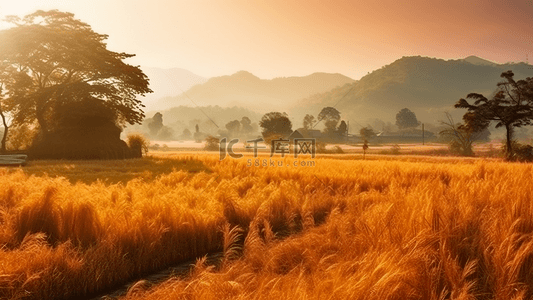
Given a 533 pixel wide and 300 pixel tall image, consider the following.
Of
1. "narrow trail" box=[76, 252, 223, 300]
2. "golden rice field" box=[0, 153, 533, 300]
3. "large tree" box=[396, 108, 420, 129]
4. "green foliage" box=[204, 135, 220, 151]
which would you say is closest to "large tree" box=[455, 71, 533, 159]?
"golden rice field" box=[0, 153, 533, 300]

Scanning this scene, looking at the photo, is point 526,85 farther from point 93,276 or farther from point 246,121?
point 246,121

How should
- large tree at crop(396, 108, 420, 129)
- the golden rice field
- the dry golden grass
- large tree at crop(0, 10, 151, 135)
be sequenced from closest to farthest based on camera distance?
the dry golden grass < the golden rice field < large tree at crop(0, 10, 151, 135) < large tree at crop(396, 108, 420, 129)

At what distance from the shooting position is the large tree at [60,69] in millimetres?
24753

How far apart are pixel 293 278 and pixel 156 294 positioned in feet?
4.68

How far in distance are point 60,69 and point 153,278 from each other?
29.5 meters

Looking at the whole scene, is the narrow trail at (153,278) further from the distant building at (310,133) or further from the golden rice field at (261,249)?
the distant building at (310,133)

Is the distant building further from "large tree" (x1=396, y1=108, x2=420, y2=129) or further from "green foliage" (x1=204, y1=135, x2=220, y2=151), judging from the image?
"large tree" (x1=396, y1=108, x2=420, y2=129)

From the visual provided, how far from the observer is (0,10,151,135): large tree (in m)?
24.8

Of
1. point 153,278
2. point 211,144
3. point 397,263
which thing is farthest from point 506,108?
point 211,144

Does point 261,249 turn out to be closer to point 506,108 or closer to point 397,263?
point 397,263

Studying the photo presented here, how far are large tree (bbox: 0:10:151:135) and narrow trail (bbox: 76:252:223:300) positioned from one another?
80.1 feet

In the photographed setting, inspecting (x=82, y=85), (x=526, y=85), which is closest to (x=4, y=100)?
(x=82, y=85)

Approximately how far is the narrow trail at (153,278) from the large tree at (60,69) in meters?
24.4

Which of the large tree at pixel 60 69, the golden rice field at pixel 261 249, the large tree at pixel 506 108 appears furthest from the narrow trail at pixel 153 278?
the large tree at pixel 506 108
